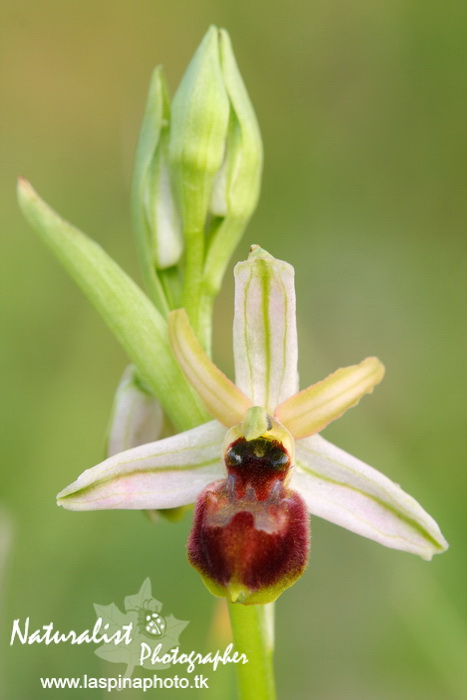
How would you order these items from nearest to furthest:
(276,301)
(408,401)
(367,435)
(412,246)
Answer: (276,301) < (367,435) < (408,401) < (412,246)

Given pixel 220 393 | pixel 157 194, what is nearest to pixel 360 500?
pixel 220 393

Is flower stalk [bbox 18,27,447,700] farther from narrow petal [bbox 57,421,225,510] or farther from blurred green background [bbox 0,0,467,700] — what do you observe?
blurred green background [bbox 0,0,467,700]

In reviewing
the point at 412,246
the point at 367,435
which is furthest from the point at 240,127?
the point at 412,246

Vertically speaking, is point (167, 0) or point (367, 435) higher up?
point (167, 0)

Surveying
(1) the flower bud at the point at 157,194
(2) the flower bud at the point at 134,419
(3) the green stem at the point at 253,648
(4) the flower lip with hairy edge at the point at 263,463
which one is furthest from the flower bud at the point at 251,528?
(1) the flower bud at the point at 157,194

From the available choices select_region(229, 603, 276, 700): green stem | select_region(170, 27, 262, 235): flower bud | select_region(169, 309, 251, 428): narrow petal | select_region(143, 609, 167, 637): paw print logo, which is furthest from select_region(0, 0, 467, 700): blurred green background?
select_region(170, 27, 262, 235): flower bud

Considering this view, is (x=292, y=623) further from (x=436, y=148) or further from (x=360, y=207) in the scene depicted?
(x=436, y=148)

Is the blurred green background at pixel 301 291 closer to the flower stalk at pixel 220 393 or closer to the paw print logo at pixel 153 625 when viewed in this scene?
the paw print logo at pixel 153 625
